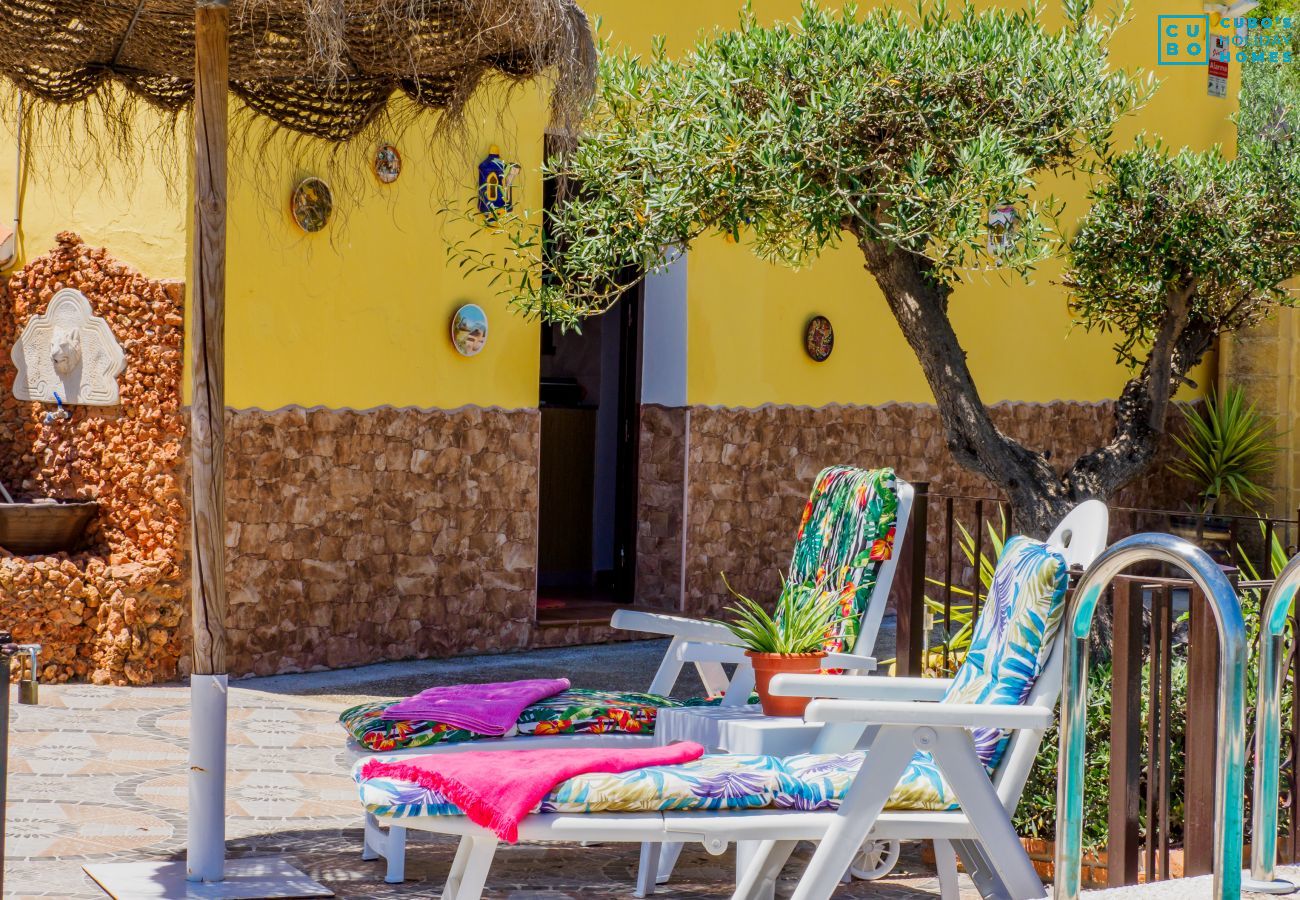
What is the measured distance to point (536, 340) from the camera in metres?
8.31

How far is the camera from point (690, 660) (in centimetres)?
426

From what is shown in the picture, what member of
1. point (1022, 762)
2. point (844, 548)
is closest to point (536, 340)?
point (844, 548)

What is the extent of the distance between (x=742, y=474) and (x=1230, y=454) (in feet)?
16.0

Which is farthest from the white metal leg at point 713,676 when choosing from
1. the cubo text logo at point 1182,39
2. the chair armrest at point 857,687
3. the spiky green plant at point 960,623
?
the cubo text logo at point 1182,39

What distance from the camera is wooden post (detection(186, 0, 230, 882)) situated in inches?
153

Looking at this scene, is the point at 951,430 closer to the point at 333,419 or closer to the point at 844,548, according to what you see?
the point at 844,548

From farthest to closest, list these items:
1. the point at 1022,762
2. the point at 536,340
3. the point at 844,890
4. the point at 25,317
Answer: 1. the point at 536,340
2. the point at 25,317
3. the point at 844,890
4. the point at 1022,762

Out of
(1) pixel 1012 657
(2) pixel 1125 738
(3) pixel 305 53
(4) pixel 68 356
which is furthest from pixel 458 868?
(4) pixel 68 356

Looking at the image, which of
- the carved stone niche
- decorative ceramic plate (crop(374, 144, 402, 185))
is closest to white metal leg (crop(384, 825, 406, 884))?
the carved stone niche

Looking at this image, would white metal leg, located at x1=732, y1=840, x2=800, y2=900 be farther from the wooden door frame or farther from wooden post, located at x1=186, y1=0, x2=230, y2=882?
the wooden door frame

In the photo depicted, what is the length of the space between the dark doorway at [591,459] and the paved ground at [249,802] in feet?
6.94

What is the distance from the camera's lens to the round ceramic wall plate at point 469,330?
7.94m

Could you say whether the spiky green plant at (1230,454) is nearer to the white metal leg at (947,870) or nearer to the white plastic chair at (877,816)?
the white metal leg at (947,870)

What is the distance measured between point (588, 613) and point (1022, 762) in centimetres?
549
